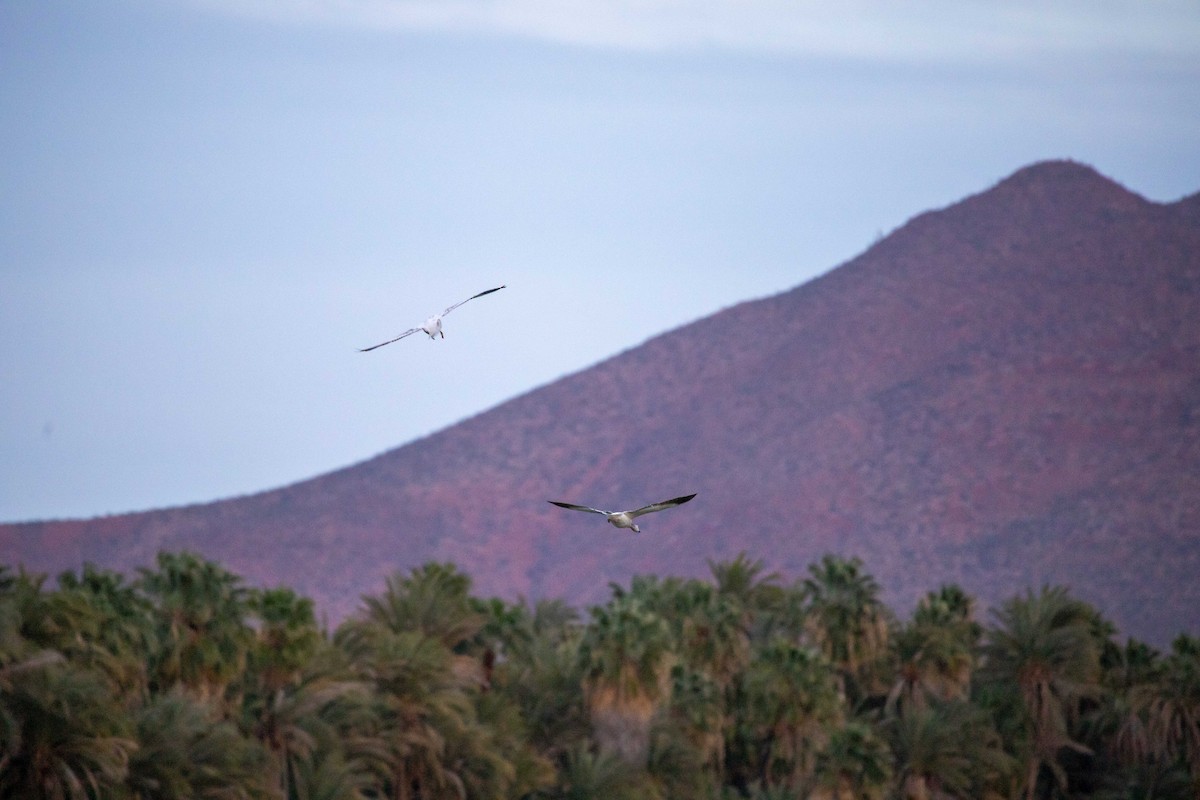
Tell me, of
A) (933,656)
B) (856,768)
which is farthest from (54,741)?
(933,656)

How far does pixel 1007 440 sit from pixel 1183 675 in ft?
302

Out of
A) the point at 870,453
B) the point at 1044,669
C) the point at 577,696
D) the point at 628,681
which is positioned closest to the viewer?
the point at 628,681

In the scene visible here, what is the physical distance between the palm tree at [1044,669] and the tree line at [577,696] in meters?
0.08

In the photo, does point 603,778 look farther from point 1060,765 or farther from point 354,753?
point 1060,765

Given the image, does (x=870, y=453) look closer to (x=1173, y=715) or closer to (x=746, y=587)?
(x=746, y=587)

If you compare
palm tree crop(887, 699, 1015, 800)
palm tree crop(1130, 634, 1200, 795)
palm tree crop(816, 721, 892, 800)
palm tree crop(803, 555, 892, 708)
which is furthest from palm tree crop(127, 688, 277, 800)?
palm tree crop(1130, 634, 1200, 795)

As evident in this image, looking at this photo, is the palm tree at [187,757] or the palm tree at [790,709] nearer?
the palm tree at [187,757]

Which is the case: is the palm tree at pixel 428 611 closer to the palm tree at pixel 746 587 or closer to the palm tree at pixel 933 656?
the palm tree at pixel 746 587

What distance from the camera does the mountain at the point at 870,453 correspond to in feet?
461

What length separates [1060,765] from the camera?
62250 mm

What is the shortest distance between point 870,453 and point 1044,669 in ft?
295

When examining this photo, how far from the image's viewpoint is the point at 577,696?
57312 mm

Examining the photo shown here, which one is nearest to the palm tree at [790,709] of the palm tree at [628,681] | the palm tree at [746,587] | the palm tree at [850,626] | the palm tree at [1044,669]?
the palm tree at [628,681]

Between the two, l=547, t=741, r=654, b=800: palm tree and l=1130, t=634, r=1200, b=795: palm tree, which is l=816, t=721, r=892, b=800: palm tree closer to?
l=547, t=741, r=654, b=800: palm tree
